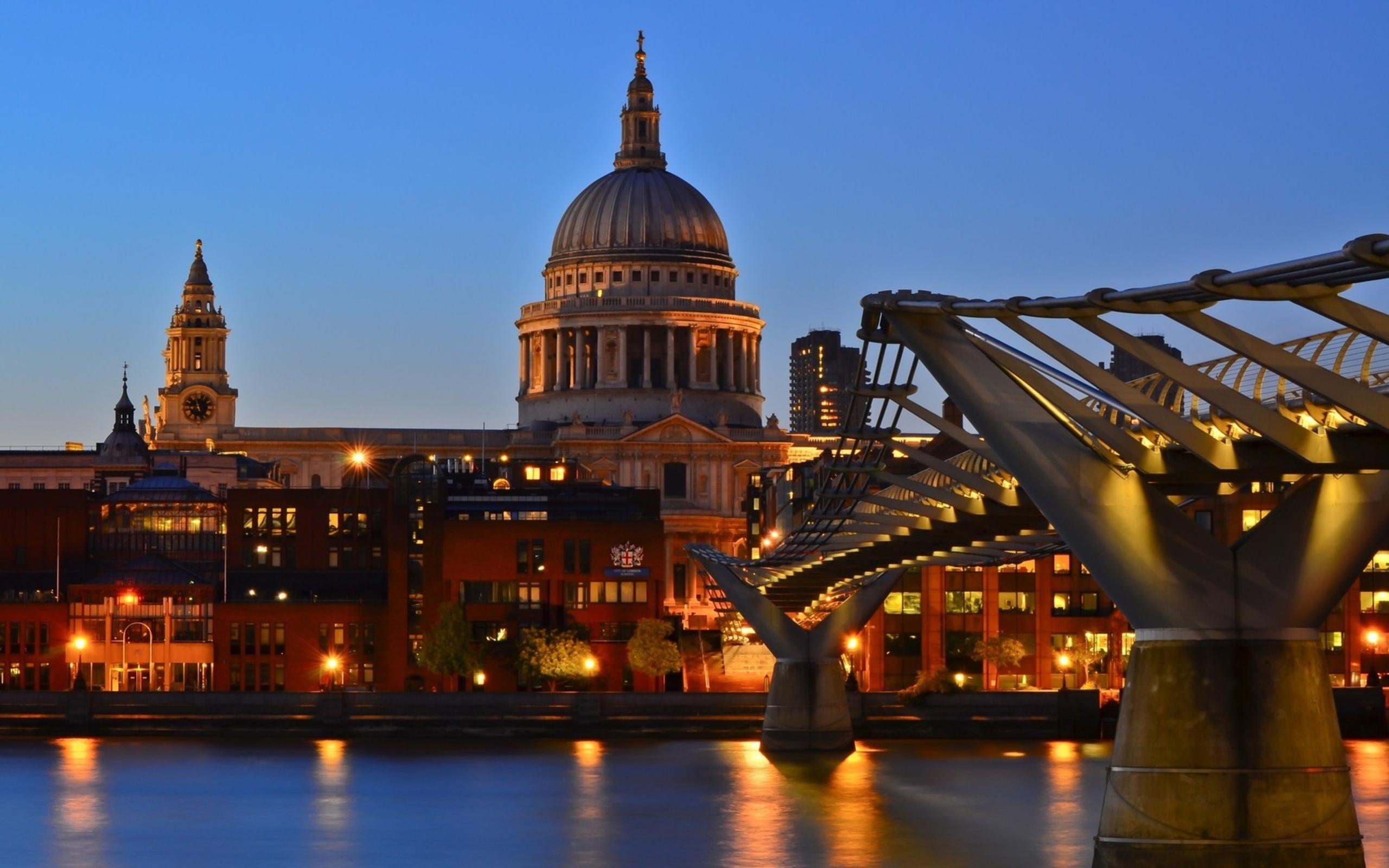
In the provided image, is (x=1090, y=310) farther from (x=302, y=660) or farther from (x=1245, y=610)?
(x=302, y=660)

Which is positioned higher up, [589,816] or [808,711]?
[808,711]

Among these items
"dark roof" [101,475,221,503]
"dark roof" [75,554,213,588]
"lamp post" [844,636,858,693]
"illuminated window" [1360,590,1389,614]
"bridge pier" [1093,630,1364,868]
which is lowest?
"bridge pier" [1093,630,1364,868]

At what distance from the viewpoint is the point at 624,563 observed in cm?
11638

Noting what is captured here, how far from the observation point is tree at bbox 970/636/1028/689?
346 feet

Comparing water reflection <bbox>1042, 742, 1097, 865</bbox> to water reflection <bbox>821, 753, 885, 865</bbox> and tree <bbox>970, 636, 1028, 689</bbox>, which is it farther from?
tree <bbox>970, 636, 1028, 689</bbox>

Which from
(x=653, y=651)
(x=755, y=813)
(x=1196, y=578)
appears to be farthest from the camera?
(x=653, y=651)

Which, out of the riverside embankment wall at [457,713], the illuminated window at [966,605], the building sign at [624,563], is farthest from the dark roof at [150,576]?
the illuminated window at [966,605]

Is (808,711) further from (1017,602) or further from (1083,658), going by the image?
(1017,602)

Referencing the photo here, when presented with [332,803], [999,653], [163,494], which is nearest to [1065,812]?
[332,803]

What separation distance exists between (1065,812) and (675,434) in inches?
4928

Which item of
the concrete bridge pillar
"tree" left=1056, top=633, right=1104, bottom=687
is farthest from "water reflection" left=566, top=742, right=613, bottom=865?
"tree" left=1056, top=633, right=1104, bottom=687

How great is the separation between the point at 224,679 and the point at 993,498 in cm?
7203

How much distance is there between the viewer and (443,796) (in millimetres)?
73000

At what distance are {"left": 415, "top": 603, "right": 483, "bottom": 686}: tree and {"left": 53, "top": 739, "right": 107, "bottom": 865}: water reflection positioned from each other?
61.9 ft
